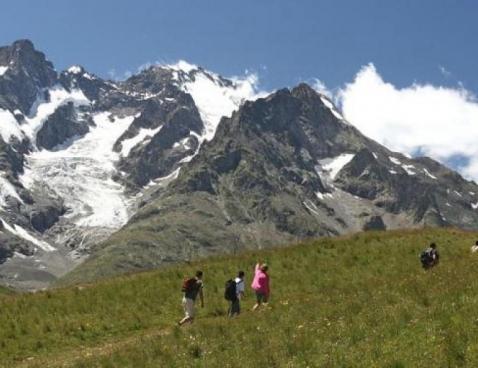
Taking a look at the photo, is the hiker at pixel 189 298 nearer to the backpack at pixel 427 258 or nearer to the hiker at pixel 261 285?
the hiker at pixel 261 285

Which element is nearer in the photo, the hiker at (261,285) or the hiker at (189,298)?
the hiker at (189,298)

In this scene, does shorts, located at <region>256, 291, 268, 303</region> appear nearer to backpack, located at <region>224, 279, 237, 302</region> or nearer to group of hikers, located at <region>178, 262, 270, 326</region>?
group of hikers, located at <region>178, 262, 270, 326</region>

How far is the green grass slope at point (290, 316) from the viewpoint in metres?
18.9

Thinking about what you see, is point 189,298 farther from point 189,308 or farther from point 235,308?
point 235,308

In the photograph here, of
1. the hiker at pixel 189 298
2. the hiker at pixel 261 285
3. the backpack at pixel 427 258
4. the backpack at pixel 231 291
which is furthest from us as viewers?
the backpack at pixel 427 258

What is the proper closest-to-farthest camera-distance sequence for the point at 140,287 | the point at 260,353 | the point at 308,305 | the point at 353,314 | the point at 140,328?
the point at 260,353 → the point at 353,314 → the point at 308,305 → the point at 140,328 → the point at 140,287

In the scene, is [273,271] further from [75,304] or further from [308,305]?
[308,305]

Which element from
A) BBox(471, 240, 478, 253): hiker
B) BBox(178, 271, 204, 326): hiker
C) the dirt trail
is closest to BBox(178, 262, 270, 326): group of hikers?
BBox(178, 271, 204, 326): hiker

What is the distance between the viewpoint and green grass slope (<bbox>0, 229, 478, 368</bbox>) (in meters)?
18.9

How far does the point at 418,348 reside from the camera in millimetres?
17578

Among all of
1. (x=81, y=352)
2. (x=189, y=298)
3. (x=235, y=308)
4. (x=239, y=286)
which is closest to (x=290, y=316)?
(x=235, y=308)

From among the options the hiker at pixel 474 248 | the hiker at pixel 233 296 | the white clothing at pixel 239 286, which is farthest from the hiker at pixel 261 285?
the hiker at pixel 474 248

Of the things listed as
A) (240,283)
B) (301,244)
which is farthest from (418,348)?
(301,244)

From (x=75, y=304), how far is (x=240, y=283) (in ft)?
30.5
